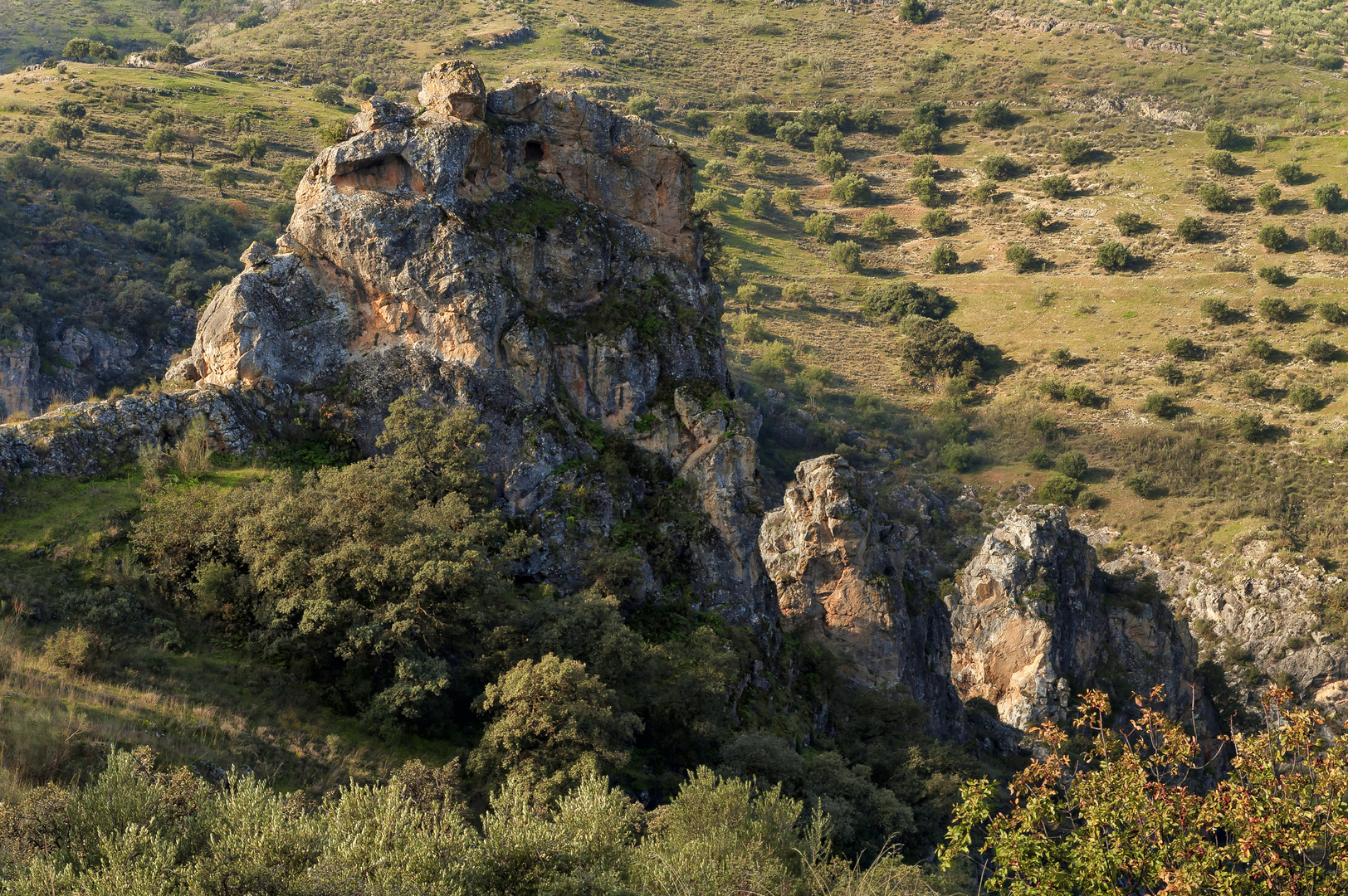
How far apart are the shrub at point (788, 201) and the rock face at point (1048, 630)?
64.0 meters

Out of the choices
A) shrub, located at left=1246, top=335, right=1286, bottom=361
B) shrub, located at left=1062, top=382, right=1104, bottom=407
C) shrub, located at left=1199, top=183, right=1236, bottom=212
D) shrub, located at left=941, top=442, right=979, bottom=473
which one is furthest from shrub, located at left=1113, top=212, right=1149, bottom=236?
shrub, located at left=941, top=442, right=979, bottom=473

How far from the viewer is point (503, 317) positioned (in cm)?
2788

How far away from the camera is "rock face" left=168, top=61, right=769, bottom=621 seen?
27219 mm

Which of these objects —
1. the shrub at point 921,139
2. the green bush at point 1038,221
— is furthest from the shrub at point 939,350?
the shrub at point 921,139

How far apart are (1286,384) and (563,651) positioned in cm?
7209

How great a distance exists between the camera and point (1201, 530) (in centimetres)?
6425

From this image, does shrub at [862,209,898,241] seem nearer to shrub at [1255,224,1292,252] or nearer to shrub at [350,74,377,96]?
shrub at [350,74,377,96]

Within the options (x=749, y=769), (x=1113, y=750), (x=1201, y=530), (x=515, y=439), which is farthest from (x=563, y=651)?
(x=1201, y=530)

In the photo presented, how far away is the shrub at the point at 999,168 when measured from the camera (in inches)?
4139

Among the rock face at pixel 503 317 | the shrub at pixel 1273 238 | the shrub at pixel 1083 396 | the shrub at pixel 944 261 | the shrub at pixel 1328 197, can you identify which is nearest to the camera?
the rock face at pixel 503 317

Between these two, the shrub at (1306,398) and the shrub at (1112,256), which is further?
the shrub at (1112,256)

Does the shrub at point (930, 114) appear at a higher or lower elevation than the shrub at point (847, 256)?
higher

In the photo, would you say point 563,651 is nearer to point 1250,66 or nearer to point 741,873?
point 741,873

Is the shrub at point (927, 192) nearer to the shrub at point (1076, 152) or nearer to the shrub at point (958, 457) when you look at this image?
the shrub at point (1076, 152)
